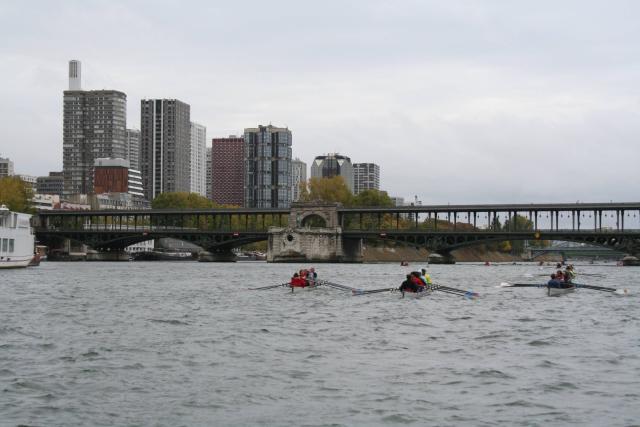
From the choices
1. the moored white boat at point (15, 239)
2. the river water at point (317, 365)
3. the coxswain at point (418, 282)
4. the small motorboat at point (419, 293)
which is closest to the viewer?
the river water at point (317, 365)

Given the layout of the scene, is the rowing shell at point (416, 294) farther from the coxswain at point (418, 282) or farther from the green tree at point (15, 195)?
the green tree at point (15, 195)

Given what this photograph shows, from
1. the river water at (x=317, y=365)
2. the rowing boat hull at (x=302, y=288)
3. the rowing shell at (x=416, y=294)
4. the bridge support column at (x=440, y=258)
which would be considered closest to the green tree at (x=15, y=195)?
the bridge support column at (x=440, y=258)

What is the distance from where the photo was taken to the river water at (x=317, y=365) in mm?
22984

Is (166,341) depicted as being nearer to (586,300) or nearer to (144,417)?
(144,417)

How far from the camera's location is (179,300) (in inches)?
2303

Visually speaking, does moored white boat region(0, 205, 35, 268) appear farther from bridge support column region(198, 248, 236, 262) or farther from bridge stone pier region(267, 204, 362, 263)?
bridge support column region(198, 248, 236, 262)

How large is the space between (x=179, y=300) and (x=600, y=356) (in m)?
31.4

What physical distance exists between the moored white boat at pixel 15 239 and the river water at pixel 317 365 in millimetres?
36136

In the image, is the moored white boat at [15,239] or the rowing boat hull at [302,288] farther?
the moored white boat at [15,239]

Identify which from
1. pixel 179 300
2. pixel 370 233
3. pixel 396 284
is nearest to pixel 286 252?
pixel 370 233

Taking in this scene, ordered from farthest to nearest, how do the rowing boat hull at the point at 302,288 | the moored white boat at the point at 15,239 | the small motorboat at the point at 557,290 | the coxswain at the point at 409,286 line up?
the moored white boat at the point at 15,239 → the rowing boat hull at the point at 302,288 → the small motorboat at the point at 557,290 → the coxswain at the point at 409,286

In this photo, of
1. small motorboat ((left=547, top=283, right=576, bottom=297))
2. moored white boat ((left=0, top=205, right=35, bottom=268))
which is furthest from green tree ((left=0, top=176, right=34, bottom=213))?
small motorboat ((left=547, top=283, right=576, bottom=297))

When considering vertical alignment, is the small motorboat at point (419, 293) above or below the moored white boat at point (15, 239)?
below

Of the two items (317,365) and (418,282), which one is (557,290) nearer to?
(418,282)
